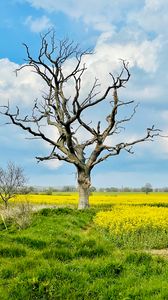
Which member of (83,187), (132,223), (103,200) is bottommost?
(132,223)

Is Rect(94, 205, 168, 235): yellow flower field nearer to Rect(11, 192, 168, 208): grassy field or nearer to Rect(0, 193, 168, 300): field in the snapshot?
Rect(0, 193, 168, 300): field

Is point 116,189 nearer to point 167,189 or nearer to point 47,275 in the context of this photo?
point 167,189

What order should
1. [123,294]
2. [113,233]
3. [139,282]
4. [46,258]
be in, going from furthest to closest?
1. [113,233]
2. [46,258]
3. [139,282]
4. [123,294]

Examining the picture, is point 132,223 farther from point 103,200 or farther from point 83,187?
point 103,200

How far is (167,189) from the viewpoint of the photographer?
12075 cm

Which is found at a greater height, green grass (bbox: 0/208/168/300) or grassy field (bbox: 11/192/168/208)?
grassy field (bbox: 11/192/168/208)

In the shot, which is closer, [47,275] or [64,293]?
[64,293]

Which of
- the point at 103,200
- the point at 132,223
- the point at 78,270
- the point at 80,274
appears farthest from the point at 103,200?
the point at 80,274

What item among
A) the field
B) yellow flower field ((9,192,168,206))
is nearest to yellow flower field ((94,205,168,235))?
the field

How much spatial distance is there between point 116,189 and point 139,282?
10507cm

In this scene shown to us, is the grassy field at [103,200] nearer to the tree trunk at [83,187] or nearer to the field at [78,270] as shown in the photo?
the tree trunk at [83,187]

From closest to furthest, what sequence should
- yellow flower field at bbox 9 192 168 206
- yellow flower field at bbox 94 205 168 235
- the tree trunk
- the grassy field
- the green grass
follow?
the green grass, yellow flower field at bbox 94 205 168 235, the tree trunk, the grassy field, yellow flower field at bbox 9 192 168 206

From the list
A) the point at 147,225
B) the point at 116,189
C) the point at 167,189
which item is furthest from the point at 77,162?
the point at 167,189

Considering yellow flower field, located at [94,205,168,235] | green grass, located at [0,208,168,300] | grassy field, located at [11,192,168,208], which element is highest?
grassy field, located at [11,192,168,208]
